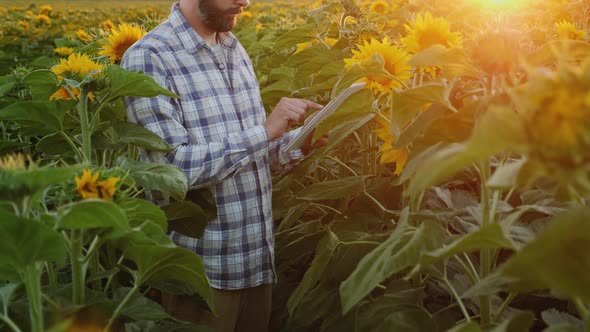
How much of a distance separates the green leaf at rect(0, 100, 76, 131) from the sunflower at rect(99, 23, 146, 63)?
1.92 feet

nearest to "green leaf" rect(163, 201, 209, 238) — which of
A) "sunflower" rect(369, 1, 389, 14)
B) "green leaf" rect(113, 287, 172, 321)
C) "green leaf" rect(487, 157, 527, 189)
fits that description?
"green leaf" rect(113, 287, 172, 321)

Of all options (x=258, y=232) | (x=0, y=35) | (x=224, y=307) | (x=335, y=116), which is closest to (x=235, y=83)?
(x=258, y=232)

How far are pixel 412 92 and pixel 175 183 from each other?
53cm

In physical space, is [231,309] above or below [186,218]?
below

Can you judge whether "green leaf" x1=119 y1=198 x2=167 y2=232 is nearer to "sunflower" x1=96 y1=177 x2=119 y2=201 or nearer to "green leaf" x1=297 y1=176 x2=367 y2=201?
"sunflower" x1=96 y1=177 x2=119 y2=201

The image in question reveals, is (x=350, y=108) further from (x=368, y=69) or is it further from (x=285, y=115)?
(x=285, y=115)

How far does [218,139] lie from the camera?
2145mm

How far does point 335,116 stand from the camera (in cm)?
151

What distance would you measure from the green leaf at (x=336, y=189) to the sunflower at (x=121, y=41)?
708 mm

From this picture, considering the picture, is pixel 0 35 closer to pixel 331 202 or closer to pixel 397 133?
pixel 331 202

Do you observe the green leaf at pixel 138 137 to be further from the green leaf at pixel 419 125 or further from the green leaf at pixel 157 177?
the green leaf at pixel 419 125

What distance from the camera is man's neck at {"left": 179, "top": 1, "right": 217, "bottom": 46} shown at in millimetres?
2209

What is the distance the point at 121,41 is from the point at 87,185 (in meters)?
1.27

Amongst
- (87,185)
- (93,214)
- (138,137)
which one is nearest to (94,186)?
(87,185)
